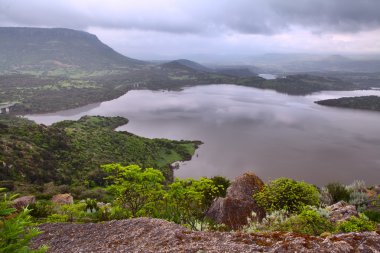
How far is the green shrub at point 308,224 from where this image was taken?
13.7 m

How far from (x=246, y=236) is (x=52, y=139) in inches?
3227

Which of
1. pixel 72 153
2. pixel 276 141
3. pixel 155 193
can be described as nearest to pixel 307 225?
pixel 155 193

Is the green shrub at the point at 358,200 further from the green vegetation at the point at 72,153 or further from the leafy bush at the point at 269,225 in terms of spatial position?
the green vegetation at the point at 72,153

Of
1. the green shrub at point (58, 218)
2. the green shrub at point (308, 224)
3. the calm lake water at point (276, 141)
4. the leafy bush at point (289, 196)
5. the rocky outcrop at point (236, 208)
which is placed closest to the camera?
the green shrub at point (308, 224)

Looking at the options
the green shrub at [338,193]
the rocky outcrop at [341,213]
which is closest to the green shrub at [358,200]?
the green shrub at [338,193]

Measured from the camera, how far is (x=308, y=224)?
46.2 feet

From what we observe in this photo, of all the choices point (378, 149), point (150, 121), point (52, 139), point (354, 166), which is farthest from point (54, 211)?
point (150, 121)

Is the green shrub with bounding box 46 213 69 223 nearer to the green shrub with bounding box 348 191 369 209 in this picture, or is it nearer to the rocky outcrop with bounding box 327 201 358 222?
the rocky outcrop with bounding box 327 201 358 222

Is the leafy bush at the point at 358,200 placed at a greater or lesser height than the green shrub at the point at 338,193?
greater

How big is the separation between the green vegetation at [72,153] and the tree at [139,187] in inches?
1528

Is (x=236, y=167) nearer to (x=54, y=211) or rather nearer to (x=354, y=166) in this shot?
(x=354, y=166)

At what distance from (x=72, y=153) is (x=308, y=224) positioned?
76.4 m

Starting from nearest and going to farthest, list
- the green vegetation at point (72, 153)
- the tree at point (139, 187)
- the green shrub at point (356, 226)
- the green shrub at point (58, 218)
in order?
the green shrub at point (356, 226), the tree at point (139, 187), the green shrub at point (58, 218), the green vegetation at point (72, 153)

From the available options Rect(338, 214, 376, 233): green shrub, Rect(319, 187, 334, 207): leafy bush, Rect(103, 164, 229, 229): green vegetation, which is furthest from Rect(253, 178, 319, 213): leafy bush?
Rect(338, 214, 376, 233): green shrub
